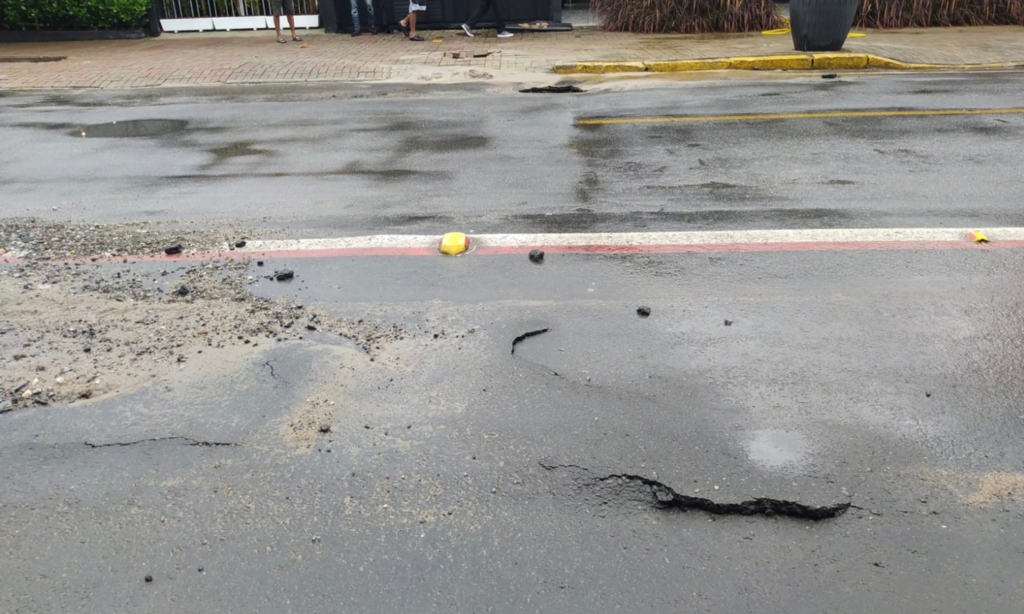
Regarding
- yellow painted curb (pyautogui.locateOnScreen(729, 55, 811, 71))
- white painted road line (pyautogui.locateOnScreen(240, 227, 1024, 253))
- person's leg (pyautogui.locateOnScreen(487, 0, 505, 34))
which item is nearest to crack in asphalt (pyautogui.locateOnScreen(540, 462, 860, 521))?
white painted road line (pyautogui.locateOnScreen(240, 227, 1024, 253))

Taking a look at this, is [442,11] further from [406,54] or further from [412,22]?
[406,54]

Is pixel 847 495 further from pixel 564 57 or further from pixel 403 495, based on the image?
pixel 564 57

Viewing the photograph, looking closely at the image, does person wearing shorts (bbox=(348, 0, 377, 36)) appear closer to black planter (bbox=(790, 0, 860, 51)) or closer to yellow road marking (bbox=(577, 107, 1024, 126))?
black planter (bbox=(790, 0, 860, 51))

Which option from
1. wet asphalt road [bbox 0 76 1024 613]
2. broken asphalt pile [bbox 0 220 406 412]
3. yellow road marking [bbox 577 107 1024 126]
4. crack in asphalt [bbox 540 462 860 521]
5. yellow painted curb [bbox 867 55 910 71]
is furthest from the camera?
yellow painted curb [bbox 867 55 910 71]

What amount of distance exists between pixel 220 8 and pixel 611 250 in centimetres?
1640

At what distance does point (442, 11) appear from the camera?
17.5 meters

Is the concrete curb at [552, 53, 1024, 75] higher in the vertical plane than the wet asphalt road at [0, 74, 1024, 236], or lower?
higher

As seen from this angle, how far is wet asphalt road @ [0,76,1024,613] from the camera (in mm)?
2842

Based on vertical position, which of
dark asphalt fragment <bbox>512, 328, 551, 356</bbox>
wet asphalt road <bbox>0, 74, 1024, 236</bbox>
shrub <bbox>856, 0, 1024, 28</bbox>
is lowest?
dark asphalt fragment <bbox>512, 328, 551, 356</bbox>

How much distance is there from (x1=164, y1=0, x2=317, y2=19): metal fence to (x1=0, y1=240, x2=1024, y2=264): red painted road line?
47.4ft

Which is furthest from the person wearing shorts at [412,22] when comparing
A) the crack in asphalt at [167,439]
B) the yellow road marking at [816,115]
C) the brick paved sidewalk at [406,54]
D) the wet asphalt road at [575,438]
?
the crack in asphalt at [167,439]

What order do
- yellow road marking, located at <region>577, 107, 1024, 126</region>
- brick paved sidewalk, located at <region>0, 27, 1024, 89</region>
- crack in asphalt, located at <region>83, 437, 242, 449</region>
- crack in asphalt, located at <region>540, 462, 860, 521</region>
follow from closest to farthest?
crack in asphalt, located at <region>540, 462, 860, 521</region>
crack in asphalt, located at <region>83, 437, 242, 449</region>
yellow road marking, located at <region>577, 107, 1024, 126</region>
brick paved sidewalk, located at <region>0, 27, 1024, 89</region>

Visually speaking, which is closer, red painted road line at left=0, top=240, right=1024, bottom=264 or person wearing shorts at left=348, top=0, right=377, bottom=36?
red painted road line at left=0, top=240, right=1024, bottom=264

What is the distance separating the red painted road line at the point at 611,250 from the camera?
224 inches
